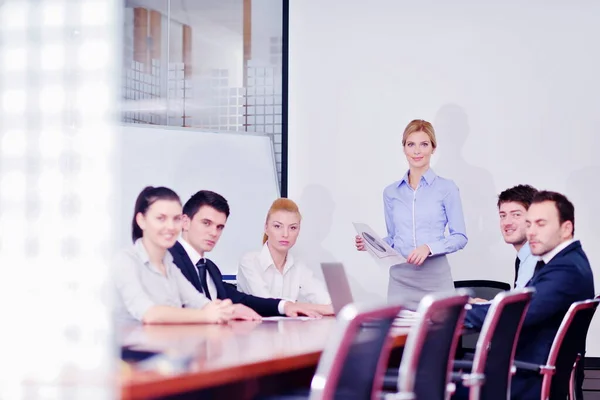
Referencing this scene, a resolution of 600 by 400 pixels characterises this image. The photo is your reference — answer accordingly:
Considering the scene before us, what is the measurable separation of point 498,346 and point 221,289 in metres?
1.54

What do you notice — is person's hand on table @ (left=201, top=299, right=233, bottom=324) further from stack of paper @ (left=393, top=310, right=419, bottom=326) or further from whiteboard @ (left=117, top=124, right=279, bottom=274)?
whiteboard @ (left=117, top=124, right=279, bottom=274)

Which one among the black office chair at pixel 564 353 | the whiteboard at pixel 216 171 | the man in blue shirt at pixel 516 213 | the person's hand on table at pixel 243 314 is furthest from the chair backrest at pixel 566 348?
the whiteboard at pixel 216 171

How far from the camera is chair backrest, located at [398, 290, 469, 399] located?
2592 millimetres

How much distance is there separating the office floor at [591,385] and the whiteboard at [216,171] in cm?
244

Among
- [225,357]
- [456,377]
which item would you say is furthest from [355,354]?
[456,377]

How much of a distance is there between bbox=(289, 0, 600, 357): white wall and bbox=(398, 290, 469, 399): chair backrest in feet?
Answer: 12.3

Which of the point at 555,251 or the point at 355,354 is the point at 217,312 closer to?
the point at 355,354

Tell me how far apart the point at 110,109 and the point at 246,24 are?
5.53m

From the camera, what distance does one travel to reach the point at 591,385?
6.04m

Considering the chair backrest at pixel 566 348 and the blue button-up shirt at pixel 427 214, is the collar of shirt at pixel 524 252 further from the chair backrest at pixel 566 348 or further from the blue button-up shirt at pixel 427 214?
the chair backrest at pixel 566 348

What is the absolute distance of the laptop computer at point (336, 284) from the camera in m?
3.72

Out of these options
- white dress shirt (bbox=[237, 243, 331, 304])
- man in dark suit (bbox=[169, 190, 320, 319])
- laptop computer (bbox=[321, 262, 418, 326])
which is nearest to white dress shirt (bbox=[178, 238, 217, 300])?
man in dark suit (bbox=[169, 190, 320, 319])

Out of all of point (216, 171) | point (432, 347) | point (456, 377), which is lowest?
point (456, 377)

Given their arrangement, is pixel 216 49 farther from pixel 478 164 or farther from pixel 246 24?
pixel 478 164
